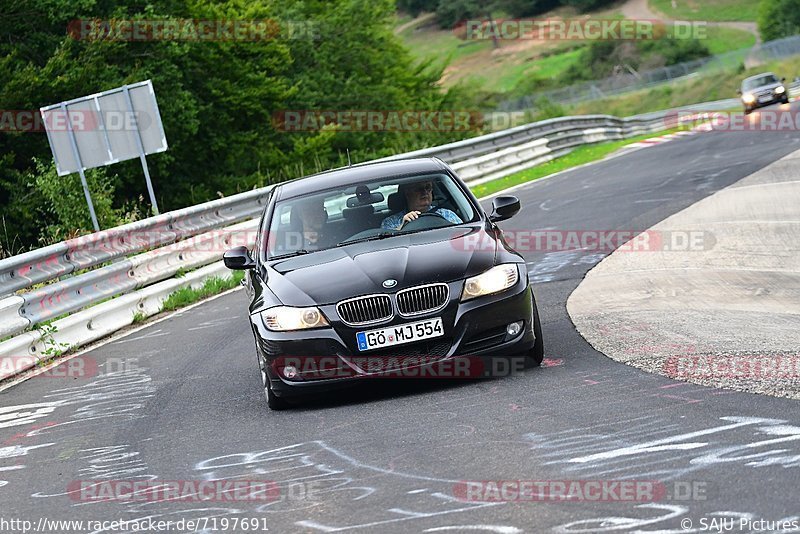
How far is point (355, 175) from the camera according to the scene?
364 inches

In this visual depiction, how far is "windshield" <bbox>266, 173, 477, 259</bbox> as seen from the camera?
8602 millimetres

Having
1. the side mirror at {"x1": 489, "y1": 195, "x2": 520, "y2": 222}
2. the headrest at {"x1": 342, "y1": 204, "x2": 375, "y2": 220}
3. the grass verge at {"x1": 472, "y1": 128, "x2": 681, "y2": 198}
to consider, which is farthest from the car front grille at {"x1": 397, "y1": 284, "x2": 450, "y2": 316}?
the grass verge at {"x1": 472, "y1": 128, "x2": 681, "y2": 198}

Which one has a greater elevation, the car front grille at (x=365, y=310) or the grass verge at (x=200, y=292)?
the car front grille at (x=365, y=310)

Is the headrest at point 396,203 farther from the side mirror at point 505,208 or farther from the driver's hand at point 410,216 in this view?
the side mirror at point 505,208

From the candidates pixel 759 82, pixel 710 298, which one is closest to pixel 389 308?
pixel 710 298

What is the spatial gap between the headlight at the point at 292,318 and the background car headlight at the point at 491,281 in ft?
2.96

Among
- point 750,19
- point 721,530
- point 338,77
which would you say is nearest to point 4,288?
point 721,530

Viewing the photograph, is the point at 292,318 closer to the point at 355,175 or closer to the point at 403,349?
the point at 403,349

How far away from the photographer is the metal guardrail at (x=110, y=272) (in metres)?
11.6

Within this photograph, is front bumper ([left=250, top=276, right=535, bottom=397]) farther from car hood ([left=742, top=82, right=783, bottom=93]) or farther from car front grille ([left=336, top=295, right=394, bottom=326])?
car hood ([left=742, top=82, right=783, bottom=93])

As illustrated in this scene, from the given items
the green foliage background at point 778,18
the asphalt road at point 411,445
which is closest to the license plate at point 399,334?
the asphalt road at point 411,445

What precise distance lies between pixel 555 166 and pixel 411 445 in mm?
24098

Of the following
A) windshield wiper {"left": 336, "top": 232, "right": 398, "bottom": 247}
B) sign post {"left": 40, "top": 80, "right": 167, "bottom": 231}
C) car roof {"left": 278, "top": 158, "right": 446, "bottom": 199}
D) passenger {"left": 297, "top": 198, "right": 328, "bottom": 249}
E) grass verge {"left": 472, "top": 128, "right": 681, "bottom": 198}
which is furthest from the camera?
grass verge {"left": 472, "top": 128, "right": 681, "bottom": 198}

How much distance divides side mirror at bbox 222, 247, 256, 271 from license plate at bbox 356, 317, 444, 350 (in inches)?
68.3
